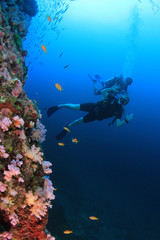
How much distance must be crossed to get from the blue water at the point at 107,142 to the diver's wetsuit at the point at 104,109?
8.38 feet

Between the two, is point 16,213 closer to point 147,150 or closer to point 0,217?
point 0,217

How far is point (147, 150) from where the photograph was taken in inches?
1535

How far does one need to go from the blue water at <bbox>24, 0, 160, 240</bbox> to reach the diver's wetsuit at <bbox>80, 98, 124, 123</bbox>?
8.38ft

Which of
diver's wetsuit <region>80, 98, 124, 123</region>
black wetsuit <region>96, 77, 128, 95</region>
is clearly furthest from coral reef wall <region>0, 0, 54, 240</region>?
black wetsuit <region>96, 77, 128, 95</region>

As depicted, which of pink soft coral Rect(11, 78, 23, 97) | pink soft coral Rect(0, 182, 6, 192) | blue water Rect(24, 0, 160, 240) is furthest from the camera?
blue water Rect(24, 0, 160, 240)

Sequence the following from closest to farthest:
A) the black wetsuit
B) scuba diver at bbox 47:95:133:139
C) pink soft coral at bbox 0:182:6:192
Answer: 1. pink soft coral at bbox 0:182:6:192
2. scuba diver at bbox 47:95:133:139
3. the black wetsuit

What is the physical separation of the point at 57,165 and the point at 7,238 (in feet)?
52.2

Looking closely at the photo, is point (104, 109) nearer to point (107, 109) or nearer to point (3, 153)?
point (107, 109)

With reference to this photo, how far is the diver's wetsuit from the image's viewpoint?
8.35m

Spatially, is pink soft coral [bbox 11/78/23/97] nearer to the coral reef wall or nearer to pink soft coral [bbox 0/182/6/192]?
the coral reef wall

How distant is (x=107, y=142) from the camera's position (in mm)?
35750

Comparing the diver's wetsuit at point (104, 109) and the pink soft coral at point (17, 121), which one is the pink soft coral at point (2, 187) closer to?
the pink soft coral at point (17, 121)

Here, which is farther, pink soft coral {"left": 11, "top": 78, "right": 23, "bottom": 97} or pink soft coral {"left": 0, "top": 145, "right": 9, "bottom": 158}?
pink soft coral {"left": 11, "top": 78, "right": 23, "bottom": 97}

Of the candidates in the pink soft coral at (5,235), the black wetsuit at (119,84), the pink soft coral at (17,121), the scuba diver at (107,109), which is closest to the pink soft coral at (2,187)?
the pink soft coral at (5,235)
